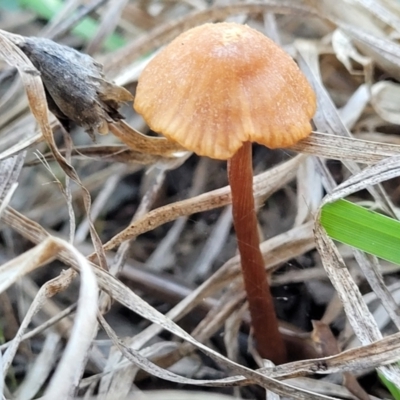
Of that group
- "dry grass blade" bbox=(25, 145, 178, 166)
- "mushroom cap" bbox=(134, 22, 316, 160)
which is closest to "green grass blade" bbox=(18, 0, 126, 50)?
"dry grass blade" bbox=(25, 145, 178, 166)

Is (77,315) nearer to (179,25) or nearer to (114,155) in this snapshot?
(114,155)

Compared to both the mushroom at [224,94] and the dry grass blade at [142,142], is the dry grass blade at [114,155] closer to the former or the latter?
the dry grass blade at [142,142]

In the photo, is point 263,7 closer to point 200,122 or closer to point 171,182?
point 171,182

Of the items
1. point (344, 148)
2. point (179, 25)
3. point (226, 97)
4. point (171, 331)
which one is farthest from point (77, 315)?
point (179, 25)

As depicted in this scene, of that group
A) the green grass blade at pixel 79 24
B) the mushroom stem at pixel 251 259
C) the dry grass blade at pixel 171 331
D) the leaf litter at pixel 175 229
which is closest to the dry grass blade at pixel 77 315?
the leaf litter at pixel 175 229

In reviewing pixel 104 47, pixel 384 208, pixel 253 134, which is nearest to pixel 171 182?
pixel 104 47
